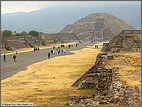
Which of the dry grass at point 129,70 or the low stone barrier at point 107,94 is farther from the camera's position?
the dry grass at point 129,70

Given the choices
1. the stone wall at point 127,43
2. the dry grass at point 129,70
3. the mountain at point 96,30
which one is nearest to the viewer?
the dry grass at point 129,70

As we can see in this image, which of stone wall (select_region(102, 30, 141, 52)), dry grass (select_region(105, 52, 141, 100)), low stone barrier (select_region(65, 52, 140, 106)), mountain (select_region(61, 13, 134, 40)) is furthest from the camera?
mountain (select_region(61, 13, 134, 40))

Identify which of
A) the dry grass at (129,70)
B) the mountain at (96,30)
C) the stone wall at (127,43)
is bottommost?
the dry grass at (129,70)

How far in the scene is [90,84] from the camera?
53.0ft

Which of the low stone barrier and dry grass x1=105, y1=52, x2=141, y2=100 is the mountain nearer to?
dry grass x1=105, y1=52, x2=141, y2=100

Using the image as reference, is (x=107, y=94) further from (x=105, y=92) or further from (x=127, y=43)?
(x=127, y=43)

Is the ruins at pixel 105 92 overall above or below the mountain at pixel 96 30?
below

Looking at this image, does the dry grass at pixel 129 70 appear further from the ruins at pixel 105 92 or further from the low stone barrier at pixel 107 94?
the low stone barrier at pixel 107 94

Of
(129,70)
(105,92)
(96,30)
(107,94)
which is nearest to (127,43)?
(129,70)

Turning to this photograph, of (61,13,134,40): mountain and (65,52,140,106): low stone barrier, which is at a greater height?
(61,13,134,40): mountain

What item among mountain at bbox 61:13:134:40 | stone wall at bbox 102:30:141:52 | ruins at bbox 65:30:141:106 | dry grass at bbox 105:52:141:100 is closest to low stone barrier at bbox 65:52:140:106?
ruins at bbox 65:30:141:106

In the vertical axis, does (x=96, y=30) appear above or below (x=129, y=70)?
above

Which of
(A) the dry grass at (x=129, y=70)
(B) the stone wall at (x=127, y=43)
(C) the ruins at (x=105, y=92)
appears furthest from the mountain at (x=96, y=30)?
(C) the ruins at (x=105, y=92)

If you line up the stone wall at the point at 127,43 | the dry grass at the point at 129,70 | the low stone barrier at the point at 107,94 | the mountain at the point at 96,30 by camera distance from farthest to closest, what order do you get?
the mountain at the point at 96,30
the stone wall at the point at 127,43
the dry grass at the point at 129,70
the low stone barrier at the point at 107,94
